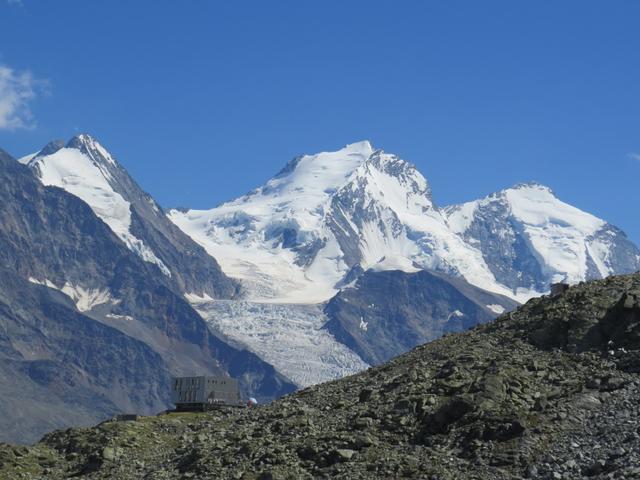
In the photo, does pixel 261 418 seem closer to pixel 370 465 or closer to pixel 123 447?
pixel 123 447

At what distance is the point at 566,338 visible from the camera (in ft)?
290

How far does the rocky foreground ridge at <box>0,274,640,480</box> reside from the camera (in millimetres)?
67312

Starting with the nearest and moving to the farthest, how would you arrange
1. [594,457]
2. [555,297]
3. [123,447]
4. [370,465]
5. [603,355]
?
1. [594,457]
2. [370,465]
3. [603,355]
4. [123,447]
5. [555,297]

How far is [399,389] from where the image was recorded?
282 ft

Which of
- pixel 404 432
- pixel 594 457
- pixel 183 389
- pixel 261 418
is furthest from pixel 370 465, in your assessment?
pixel 183 389

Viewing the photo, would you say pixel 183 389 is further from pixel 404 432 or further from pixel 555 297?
pixel 404 432

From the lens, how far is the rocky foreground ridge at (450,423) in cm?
6731

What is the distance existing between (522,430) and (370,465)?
27.3ft

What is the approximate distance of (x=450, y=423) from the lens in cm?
7325

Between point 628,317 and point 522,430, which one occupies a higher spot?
point 628,317

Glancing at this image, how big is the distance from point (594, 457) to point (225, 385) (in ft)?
226

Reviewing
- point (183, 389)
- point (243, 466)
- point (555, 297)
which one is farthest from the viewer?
point (183, 389)

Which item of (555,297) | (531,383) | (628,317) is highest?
(555,297)

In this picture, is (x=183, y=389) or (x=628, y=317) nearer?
(x=628, y=317)
